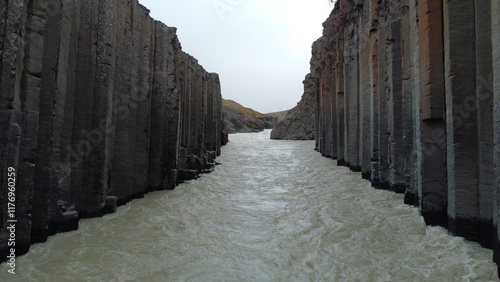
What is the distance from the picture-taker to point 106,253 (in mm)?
3527

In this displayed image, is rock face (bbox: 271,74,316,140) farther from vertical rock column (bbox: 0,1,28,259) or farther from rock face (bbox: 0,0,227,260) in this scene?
vertical rock column (bbox: 0,1,28,259)

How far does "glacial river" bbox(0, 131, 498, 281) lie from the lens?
3049 millimetres

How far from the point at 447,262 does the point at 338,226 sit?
63.4 inches

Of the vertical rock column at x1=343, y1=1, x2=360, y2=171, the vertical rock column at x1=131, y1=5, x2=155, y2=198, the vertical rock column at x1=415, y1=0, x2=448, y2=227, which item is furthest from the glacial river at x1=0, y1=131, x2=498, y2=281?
the vertical rock column at x1=343, y1=1, x2=360, y2=171

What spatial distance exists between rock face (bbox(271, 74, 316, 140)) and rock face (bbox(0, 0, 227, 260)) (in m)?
18.2

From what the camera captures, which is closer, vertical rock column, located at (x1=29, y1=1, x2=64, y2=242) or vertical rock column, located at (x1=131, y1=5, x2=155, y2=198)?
vertical rock column, located at (x1=29, y1=1, x2=64, y2=242)

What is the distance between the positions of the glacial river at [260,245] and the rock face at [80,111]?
49 centimetres

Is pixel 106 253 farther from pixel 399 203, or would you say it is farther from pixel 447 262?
pixel 399 203

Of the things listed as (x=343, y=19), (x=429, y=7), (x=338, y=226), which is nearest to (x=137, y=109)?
(x=338, y=226)

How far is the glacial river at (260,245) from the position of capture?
3049 millimetres

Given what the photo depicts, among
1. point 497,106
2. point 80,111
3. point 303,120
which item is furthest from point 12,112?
point 303,120

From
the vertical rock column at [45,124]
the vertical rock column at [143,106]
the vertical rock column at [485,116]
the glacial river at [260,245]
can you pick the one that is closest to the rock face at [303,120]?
the glacial river at [260,245]

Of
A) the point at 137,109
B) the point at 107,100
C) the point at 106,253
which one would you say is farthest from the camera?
the point at 137,109

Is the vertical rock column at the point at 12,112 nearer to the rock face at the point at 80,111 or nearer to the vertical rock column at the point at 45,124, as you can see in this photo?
the rock face at the point at 80,111
